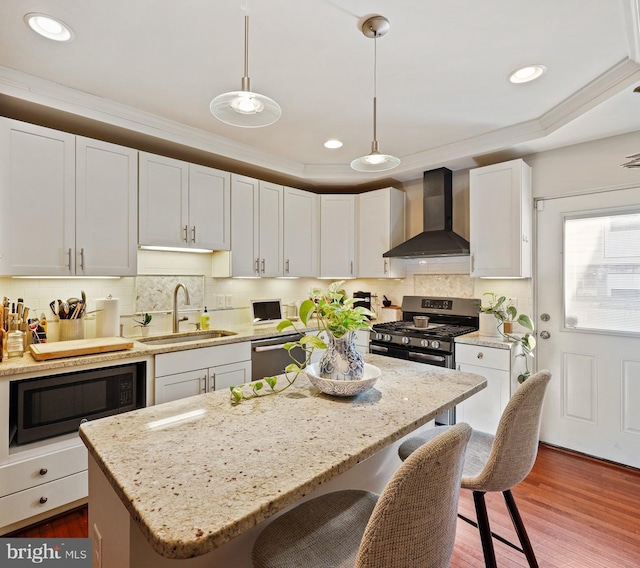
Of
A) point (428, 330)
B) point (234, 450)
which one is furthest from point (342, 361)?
point (428, 330)

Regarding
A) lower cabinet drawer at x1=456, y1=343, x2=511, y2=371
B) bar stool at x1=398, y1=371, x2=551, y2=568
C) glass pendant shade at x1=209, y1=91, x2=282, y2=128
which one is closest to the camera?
bar stool at x1=398, y1=371, x2=551, y2=568

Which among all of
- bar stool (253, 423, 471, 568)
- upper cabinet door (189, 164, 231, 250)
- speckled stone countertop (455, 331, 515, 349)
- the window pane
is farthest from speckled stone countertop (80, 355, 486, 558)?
the window pane

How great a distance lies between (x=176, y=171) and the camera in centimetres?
289

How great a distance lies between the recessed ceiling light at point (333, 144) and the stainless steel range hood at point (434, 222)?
1.00 meters

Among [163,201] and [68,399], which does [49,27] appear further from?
[68,399]

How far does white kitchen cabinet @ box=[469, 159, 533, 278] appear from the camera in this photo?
117 inches

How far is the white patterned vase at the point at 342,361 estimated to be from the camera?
1404 millimetres

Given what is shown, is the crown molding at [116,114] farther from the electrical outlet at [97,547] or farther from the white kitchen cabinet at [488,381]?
the white kitchen cabinet at [488,381]

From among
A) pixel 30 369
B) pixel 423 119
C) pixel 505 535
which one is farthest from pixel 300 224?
pixel 505 535

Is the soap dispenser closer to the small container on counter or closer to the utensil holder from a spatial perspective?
the utensil holder

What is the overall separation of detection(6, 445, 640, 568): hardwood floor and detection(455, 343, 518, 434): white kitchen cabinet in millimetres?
471

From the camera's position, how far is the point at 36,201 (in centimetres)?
224

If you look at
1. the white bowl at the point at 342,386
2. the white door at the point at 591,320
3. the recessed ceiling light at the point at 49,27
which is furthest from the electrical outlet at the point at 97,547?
the white door at the point at 591,320

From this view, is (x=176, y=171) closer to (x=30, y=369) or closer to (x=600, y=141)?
(x=30, y=369)
